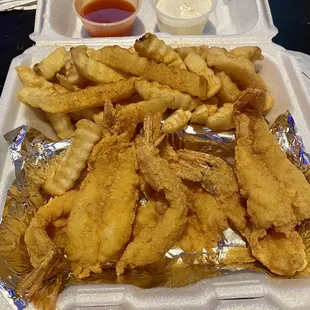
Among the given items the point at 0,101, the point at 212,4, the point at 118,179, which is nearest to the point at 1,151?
the point at 0,101

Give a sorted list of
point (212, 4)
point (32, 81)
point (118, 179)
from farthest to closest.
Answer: point (212, 4)
point (32, 81)
point (118, 179)

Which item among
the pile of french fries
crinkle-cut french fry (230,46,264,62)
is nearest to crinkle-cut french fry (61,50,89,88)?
the pile of french fries

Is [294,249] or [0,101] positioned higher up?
[0,101]

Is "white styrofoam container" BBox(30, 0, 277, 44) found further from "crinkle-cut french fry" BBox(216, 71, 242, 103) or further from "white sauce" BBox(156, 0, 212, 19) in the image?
"crinkle-cut french fry" BBox(216, 71, 242, 103)

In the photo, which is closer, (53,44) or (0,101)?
(0,101)

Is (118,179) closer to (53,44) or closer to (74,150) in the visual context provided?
(74,150)

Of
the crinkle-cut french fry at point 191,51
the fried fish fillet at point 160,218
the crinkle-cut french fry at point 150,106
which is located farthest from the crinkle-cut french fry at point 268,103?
the fried fish fillet at point 160,218

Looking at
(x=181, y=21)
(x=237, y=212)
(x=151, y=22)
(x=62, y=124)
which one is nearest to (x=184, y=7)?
(x=181, y=21)
